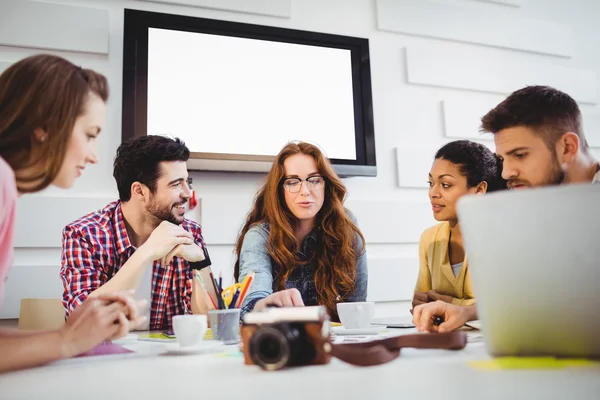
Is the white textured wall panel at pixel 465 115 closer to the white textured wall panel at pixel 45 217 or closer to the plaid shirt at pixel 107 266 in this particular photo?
the plaid shirt at pixel 107 266

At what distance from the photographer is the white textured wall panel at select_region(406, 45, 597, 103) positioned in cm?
289

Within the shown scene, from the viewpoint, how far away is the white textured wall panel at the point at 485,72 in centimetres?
289

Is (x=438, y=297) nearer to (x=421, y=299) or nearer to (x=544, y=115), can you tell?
(x=421, y=299)

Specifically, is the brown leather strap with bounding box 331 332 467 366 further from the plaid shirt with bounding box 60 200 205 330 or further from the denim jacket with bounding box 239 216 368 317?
the plaid shirt with bounding box 60 200 205 330

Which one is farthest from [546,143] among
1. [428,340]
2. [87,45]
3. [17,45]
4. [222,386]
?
[17,45]

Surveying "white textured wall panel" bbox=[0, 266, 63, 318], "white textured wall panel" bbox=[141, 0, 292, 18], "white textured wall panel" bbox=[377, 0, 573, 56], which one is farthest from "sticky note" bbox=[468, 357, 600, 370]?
"white textured wall panel" bbox=[377, 0, 573, 56]

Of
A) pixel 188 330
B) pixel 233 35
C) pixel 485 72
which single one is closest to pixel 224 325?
pixel 188 330

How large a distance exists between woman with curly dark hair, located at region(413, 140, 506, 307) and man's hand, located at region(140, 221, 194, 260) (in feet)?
3.21

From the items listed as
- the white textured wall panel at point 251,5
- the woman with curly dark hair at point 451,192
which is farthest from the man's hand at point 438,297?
the white textured wall panel at point 251,5

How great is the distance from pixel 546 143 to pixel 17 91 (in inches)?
53.7

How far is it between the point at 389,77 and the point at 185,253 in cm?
167

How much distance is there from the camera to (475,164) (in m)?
2.01

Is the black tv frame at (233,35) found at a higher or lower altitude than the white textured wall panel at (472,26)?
lower

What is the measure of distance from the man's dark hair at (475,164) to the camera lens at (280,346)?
4.98 ft
